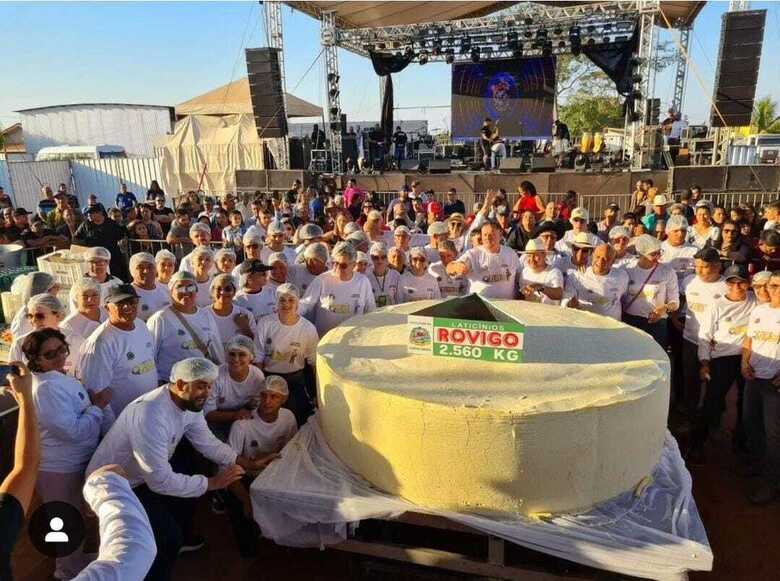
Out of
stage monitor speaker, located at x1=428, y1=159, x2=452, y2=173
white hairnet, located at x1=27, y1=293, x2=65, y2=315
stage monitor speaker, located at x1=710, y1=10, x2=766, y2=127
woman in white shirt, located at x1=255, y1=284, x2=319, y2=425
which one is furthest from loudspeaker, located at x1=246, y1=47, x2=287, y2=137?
white hairnet, located at x1=27, y1=293, x2=65, y2=315

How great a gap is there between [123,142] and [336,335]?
112 feet

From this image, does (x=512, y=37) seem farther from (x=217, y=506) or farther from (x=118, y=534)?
(x=118, y=534)

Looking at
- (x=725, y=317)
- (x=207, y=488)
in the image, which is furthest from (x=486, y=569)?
(x=725, y=317)

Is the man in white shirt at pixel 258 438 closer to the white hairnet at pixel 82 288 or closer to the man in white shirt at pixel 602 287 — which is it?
the white hairnet at pixel 82 288

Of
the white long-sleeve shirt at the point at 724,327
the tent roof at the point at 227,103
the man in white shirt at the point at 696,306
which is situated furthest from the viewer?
the tent roof at the point at 227,103

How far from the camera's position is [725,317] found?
4.55m

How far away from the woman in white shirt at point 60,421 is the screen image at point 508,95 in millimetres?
22282

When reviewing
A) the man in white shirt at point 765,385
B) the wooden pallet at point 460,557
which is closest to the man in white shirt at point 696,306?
the man in white shirt at point 765,385

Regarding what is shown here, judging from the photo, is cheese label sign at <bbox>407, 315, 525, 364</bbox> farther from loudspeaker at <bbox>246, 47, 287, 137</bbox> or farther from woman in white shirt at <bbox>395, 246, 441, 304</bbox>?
loudspeaker at <bbox>246, 47, 287, 137</bbox>

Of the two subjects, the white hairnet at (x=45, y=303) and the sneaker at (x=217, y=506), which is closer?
the white hairnet at (x=45, y=303)

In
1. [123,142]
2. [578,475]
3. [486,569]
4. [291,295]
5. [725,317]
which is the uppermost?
[123,142]

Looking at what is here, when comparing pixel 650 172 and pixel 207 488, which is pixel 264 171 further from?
pixel 207 488

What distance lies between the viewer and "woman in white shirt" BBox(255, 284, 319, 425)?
427 cm

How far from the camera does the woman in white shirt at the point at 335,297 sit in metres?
4.89
